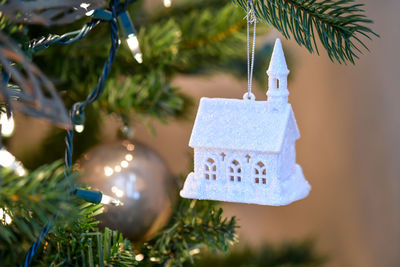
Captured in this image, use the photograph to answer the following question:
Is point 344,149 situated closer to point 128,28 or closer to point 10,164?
point 128,28

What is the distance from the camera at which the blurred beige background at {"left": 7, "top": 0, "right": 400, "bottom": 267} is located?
1327 mm

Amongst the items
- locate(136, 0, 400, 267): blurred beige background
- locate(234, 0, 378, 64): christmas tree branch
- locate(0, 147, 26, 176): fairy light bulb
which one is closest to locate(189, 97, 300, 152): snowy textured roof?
locate(234, 0, 378, 64): christmas tree branch

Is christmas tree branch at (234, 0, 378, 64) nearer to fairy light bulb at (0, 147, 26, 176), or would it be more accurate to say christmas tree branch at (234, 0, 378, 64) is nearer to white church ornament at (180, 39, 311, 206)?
white church ornament at (180, 39, 311, 206)

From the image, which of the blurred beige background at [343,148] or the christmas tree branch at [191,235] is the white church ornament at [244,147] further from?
the blurred beige background at [343,148]

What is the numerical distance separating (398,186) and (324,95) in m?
0.34

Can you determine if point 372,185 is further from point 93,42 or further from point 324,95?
point 93,42

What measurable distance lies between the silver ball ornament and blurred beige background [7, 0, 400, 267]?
0.56 m

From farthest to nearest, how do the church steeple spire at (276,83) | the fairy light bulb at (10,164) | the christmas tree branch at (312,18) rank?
the church steeple spire at (276,83) < the christmas tree branch at (312,18) < the fairy light bulb at (10,164)

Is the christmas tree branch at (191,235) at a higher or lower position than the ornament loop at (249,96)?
lower

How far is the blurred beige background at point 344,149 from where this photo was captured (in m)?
1.33

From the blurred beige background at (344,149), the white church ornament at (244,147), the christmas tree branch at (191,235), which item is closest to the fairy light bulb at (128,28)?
the white church ornament at (244,147)

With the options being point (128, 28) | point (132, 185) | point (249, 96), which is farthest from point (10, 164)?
point (132, 185)

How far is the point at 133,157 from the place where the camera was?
0.76 metres

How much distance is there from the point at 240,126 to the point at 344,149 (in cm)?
101
